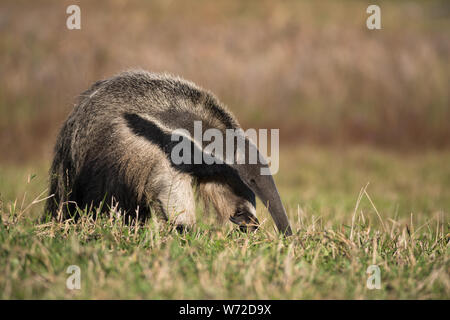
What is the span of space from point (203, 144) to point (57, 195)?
6.55ft

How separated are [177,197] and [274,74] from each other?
10270mm

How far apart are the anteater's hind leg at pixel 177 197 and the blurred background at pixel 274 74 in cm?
756

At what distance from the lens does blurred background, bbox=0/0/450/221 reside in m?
12.6

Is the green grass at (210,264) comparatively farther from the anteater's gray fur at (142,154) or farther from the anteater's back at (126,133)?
the anteater's back at (126,133)

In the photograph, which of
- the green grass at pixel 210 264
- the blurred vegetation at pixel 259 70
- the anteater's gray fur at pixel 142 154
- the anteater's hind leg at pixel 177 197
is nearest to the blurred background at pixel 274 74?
the blurred vegetation at pixel 259 70

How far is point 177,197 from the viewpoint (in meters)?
4.01

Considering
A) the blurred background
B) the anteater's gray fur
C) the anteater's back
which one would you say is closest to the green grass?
the anteater's gray fur

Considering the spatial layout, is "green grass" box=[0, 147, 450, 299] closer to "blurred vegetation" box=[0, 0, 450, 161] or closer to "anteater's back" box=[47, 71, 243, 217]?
"anteater's back" box=[47, 71, 243, 217]

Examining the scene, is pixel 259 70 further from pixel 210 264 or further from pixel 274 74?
pixel 210 264

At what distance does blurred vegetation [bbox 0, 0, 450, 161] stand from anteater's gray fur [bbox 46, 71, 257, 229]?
8261 mm

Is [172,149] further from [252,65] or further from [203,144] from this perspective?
[252,65]

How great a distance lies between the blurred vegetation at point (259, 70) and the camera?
12898 millimetres

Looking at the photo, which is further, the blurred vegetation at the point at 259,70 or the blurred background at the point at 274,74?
the blurred vegetation at the point at 259,70

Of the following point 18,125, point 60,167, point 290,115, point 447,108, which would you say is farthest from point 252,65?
point 60,167
